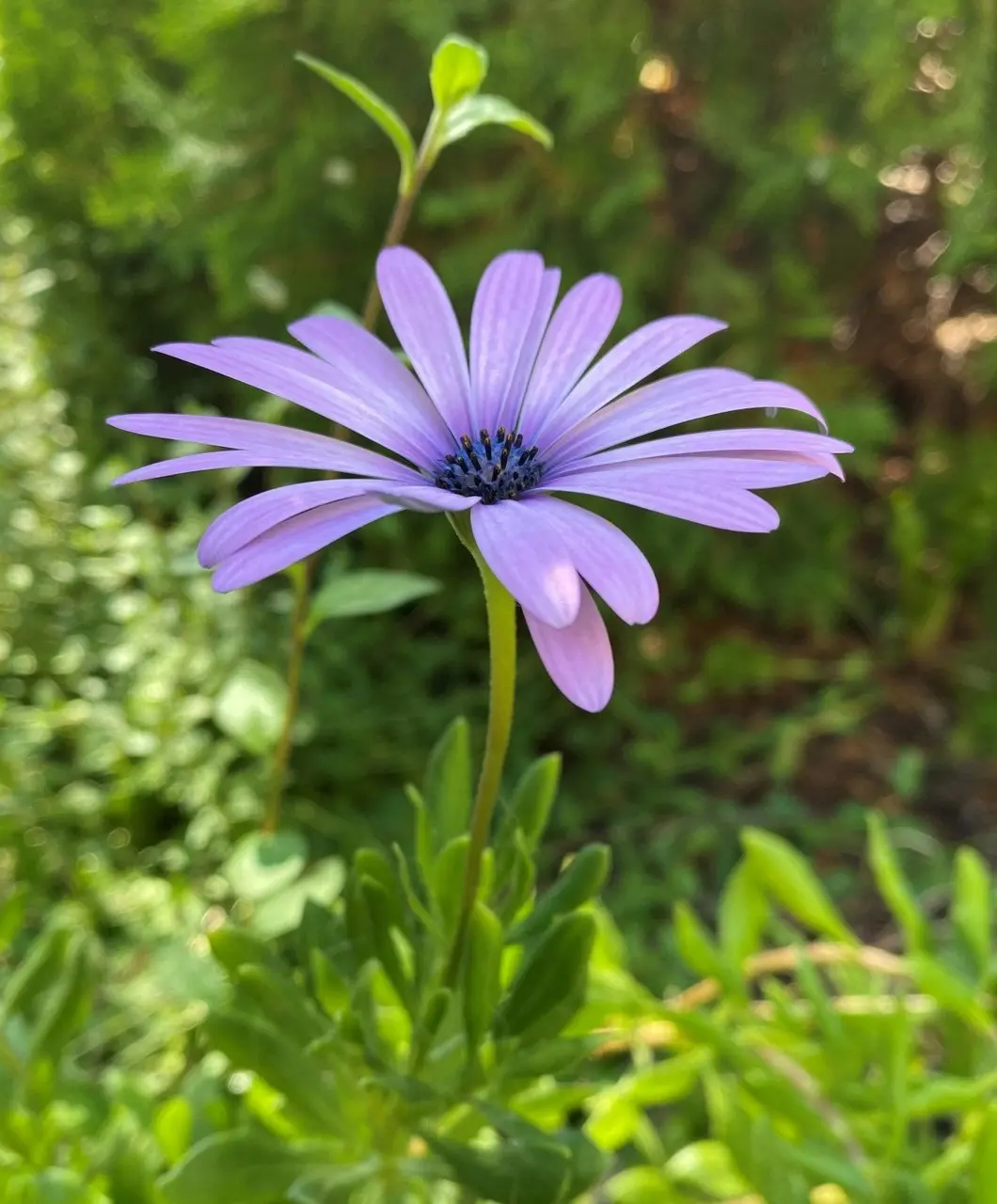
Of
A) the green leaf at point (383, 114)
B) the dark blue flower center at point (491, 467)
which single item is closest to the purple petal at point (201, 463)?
the dark blue flower center at point (491, 467)

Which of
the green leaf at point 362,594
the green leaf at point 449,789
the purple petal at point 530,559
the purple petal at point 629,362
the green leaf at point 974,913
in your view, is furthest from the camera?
the green leaf at point 974,913

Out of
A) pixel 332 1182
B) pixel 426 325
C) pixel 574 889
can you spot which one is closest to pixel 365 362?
pixel 426 325

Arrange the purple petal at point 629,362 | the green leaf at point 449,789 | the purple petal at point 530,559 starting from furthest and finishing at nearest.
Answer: the green leaf at point 449,789 → the purple petal at point 629,362 → the purple petal at point 530,559

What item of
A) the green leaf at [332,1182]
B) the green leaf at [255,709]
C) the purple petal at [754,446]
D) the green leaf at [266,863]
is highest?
the purple petal at [754,446]

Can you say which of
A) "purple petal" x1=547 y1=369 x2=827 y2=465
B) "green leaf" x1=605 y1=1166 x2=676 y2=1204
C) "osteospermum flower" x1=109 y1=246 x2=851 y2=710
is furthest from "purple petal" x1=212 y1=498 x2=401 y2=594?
"green leaf" x1=605 y1=1166 x2=676 y2=1204

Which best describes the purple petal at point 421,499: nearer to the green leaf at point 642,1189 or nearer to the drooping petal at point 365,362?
the drooping petal at point 365,362

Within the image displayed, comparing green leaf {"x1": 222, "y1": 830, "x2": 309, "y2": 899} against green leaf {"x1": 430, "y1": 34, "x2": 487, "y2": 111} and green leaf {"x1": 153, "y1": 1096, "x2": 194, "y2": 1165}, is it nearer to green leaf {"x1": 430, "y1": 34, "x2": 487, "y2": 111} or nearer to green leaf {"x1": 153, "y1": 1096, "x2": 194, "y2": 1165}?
green leaf {"x1": 153, "y1": 1096, "x2": 194, "y2": 1165}

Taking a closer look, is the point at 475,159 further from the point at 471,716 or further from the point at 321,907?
the point at 321,907
